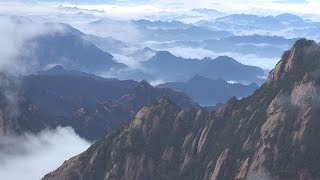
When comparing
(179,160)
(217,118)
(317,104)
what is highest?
(317,104)

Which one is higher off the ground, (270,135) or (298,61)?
(298,61)

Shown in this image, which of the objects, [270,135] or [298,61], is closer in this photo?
[270,135]

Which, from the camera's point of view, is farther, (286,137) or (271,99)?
(271,99)

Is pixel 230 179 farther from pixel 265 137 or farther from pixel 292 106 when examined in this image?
pixel 292 106

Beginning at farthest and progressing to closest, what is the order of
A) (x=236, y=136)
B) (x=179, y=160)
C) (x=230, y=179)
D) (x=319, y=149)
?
(x=179, y=160) → (x=236, y=136) → (x=230, y=179) → (x=319, y=149)

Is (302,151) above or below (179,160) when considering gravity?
above

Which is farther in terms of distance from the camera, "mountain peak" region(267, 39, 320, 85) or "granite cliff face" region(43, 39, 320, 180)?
"mountain peak" region(267, 39, 320, 85)

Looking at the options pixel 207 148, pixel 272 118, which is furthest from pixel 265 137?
pixel 207 148

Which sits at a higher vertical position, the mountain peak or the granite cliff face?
the mountain peak
